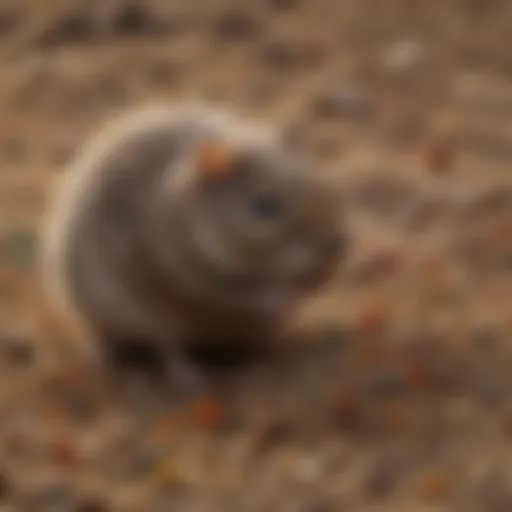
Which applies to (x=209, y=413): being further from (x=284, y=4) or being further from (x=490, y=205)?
(x=284, y=4)

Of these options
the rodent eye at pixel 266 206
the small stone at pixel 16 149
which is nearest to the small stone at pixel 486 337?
the rodent eye at pixel 266 206

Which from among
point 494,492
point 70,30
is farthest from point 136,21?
point 494,492

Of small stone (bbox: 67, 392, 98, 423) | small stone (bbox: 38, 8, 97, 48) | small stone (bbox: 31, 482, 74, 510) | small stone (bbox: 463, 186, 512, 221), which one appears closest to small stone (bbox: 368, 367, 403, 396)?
small stone (bbox: 67, 392, 98, 423)

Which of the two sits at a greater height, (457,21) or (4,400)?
(457,21)

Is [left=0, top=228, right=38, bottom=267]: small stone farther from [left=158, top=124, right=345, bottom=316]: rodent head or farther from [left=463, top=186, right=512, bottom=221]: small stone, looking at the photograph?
[left=463, top=186, right=512, bottom=221]: small stone

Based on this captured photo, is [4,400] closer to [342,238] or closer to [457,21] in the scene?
[342,238]

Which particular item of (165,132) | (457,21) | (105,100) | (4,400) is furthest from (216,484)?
(457,21)
